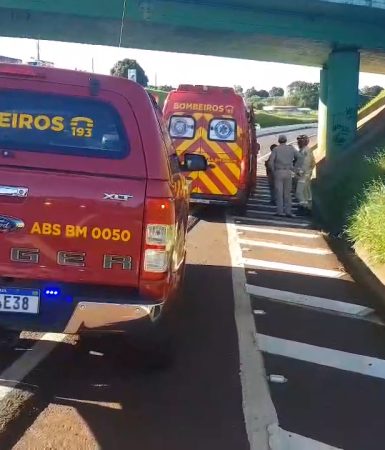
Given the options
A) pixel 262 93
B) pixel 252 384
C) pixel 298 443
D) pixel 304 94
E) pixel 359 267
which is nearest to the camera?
pixel 298 443

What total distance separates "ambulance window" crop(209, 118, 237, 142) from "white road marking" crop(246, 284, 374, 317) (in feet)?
21.1

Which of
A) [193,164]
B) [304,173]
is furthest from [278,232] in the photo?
[193,164]

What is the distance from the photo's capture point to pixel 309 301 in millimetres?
7773

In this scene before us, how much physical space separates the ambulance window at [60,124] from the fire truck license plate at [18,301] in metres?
0.93

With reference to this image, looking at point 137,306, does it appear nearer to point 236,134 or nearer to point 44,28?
point 236,134

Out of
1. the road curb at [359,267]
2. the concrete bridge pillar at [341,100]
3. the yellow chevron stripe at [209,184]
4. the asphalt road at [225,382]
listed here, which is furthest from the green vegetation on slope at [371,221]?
the concrete bridge pillar at [341,100]

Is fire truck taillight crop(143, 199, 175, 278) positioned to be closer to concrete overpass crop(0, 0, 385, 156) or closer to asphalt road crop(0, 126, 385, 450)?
asphalt road crop(0, 126, 385, 450)

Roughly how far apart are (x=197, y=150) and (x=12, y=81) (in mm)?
9736

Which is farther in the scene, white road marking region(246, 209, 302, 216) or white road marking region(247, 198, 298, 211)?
white road marking region(247, 198, 298, 211)

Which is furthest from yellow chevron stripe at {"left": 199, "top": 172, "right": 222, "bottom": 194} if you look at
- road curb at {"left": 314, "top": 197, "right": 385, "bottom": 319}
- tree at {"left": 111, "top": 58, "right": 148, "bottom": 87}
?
road curb at {"left": 314, "top": 197, "right": 385, "bottom": 319}

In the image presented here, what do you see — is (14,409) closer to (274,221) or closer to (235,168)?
(235,168)

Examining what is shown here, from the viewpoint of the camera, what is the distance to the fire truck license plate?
4.45 m

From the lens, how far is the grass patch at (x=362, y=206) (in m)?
9.53

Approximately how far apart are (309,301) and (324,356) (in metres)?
1.91
